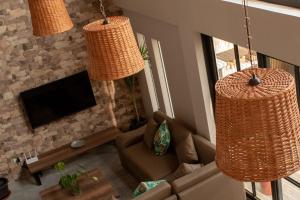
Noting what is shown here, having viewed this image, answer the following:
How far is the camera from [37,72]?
340 inches

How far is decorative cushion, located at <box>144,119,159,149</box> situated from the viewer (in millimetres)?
7910

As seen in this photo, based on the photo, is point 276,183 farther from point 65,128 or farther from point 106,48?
point 65,128

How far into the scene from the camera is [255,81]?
7.63 ft

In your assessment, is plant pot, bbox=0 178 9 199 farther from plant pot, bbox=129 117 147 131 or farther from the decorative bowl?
plant pot, bbox=129 117 147 131

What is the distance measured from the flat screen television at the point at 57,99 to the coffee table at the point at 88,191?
67.1 inches

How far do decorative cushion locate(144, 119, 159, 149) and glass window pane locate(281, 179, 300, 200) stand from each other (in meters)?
2.56

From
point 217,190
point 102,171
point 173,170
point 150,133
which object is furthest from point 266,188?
point 102,171

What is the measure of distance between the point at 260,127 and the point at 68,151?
712 cm

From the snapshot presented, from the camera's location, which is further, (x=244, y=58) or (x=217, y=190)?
(x=217, y=190)

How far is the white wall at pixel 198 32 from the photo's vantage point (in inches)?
185

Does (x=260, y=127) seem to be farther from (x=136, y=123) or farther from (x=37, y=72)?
(x=136, y=123)

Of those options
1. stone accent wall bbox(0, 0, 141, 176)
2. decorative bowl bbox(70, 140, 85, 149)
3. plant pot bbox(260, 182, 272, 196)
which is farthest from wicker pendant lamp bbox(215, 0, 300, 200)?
decorative bowl bbox(70, 140, 85, 149)

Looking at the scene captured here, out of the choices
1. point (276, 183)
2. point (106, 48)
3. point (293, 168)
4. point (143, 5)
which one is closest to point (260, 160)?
point (293, 168)

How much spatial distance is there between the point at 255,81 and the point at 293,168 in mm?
490
